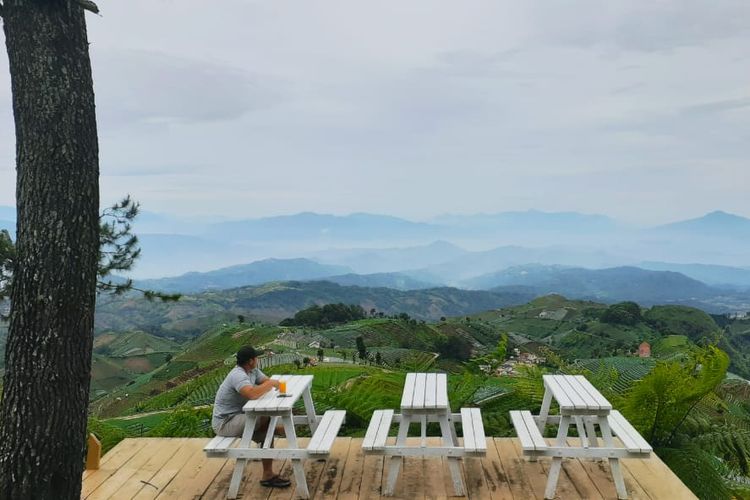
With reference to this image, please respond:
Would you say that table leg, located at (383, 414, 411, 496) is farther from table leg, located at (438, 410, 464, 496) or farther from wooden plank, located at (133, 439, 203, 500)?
wooden plank, located at (133, 439, 203, 500)

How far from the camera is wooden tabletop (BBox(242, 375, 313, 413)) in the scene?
18.2ft

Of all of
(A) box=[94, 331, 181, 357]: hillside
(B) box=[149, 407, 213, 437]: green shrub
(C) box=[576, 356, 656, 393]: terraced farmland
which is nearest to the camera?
(B) box=[149, 407, 213, 437]: green shrub

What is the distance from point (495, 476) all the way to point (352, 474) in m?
1.29

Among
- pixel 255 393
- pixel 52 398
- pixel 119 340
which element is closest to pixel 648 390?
pixel 255 393

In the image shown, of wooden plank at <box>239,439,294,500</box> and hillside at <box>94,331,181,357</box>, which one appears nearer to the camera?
wooden plank at <box>239,439,294,500</box>

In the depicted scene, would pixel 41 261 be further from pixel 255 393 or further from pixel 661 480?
pixel 661 480

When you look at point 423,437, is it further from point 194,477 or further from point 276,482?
point 194,477

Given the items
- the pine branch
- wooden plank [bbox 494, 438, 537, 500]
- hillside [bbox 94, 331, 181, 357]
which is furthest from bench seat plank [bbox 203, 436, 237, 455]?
hillside [bbox 94, 331, 181, 357]

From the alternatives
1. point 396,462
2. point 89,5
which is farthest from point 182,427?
point 89,5

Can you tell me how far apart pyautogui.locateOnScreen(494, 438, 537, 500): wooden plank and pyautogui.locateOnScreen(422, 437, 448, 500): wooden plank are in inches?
23.3

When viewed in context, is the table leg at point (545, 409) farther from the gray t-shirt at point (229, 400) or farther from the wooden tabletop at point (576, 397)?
the gray t-shirt at point (229, 400)

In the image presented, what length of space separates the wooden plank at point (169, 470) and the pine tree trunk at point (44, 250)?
1.59 m

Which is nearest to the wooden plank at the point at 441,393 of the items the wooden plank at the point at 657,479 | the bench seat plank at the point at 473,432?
A: the bench seat plank at the point at 473,432

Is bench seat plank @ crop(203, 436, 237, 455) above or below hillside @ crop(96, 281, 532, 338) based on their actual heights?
above
